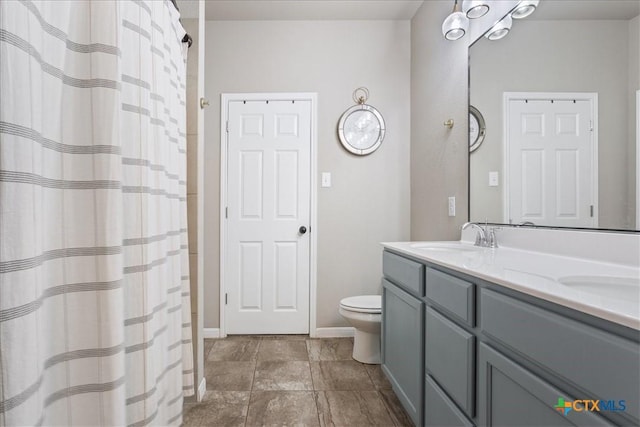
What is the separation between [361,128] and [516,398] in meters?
2.31

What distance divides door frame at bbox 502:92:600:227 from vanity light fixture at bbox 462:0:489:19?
1.42ft

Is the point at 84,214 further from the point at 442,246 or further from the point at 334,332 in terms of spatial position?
the point at 334,332

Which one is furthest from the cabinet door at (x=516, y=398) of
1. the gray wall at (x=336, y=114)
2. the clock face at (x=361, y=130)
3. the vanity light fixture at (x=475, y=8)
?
the clock face at (x=361, y=130)

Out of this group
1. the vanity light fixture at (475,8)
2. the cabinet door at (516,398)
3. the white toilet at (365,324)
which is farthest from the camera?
the white toilet at (365,324)

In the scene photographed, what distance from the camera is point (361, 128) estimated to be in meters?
2.74

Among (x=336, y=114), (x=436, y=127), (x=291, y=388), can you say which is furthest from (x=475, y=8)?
(x=291, y=388)

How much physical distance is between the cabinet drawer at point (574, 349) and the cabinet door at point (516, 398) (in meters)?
0.05

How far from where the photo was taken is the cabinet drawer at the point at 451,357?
1.00 metres

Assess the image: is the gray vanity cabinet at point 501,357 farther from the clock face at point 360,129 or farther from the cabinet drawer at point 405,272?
the clock face at point 360,129

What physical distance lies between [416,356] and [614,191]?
1036 mm

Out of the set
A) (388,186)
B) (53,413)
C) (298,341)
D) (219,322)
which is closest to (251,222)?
(219,322)

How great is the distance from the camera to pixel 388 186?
9.12ft

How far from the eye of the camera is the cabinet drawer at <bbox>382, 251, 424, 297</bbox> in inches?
55.3

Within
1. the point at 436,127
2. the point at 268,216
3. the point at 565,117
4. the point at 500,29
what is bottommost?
the point at 268,216
